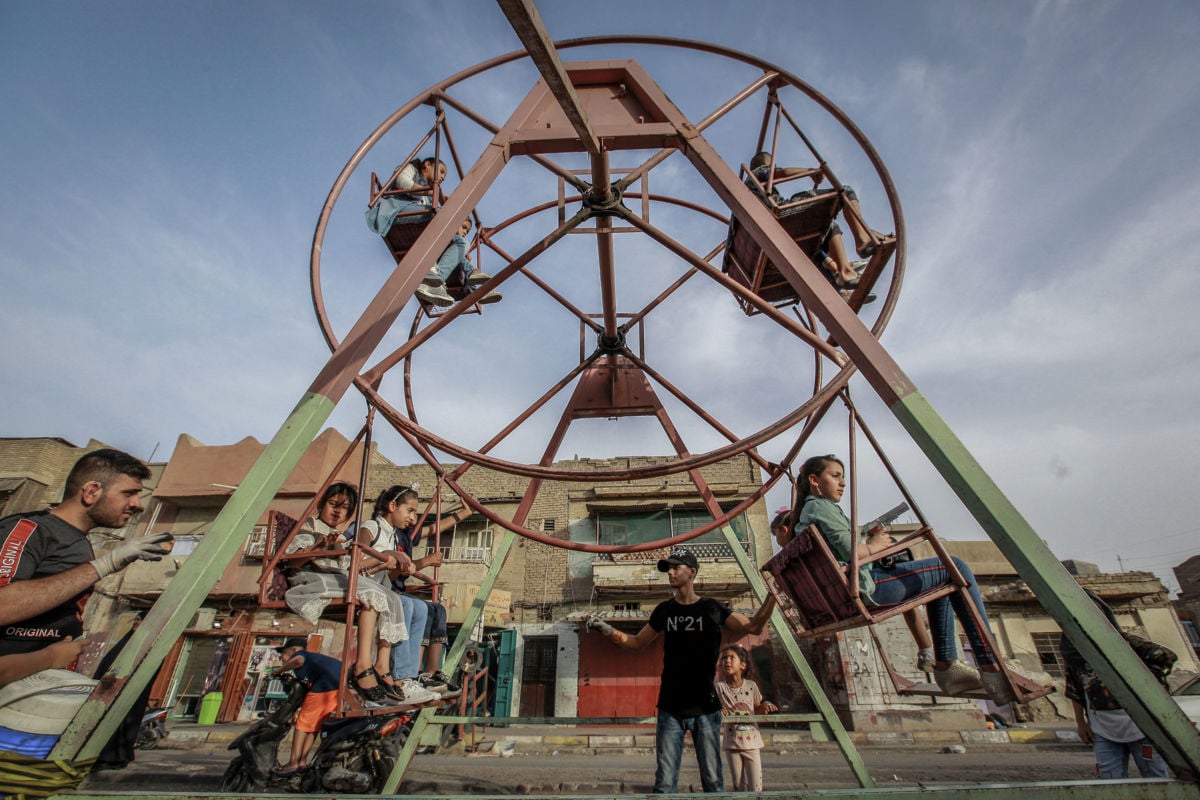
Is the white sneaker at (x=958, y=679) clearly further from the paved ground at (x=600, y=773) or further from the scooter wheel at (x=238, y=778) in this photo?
A: the scooter wheel at (x=238, y=778)

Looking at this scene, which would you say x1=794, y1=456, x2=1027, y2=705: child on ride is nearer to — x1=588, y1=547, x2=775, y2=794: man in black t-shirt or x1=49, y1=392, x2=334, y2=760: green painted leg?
x1=588, y1=547, x2=775, y2=794: man in black t-shirt

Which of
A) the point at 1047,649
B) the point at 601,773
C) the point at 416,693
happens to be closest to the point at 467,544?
the point at 601,773

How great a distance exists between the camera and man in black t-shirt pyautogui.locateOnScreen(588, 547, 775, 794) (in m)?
3.28

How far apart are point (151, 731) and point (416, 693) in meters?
10.1

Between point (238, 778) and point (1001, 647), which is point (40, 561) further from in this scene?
point (1001, 647)

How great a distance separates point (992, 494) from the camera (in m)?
2.12

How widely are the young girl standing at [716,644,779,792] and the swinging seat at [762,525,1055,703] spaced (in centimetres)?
118

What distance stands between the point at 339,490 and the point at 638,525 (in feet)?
56.1

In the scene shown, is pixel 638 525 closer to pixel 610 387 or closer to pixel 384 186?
pixel 610 387

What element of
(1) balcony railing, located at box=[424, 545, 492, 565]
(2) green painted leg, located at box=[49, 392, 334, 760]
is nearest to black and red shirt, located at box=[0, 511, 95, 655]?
(2) green painted leg, located at box=[49, 392, 334, 760]

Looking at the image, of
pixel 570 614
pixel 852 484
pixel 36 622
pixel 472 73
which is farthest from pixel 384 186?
pixel 570 614

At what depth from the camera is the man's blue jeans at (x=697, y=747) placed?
3250mm

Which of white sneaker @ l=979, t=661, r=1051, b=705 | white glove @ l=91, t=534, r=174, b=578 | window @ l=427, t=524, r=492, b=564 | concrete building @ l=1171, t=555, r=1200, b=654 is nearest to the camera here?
white glove @ l=91, t=534, r=174, b=578

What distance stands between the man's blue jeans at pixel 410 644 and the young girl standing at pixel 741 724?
2202 millimetres
